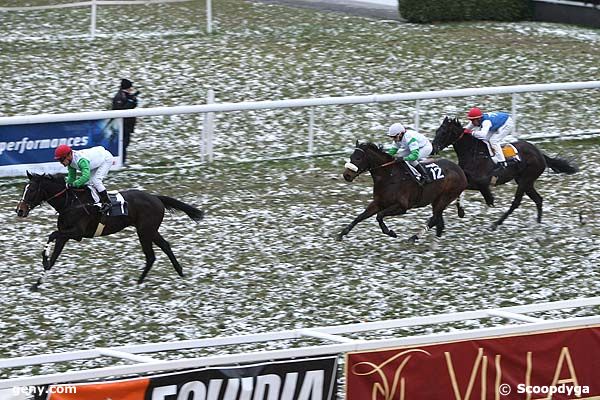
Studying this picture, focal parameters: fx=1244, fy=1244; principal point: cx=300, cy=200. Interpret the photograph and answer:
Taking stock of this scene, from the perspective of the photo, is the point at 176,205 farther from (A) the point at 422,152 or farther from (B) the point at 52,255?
(A) the point at 422,152

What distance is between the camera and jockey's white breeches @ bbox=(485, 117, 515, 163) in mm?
14227

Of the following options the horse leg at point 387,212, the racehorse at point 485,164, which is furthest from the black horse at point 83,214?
the racehorse at point 485,164

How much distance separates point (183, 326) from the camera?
1121 centimetres

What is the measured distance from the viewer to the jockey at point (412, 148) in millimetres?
13445

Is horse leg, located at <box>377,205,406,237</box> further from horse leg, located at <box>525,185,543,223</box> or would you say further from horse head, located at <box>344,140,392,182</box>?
horse leg, located at <box>525,185,543,223</box>

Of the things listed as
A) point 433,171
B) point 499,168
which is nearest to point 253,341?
point 433,171

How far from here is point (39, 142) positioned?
592 inches

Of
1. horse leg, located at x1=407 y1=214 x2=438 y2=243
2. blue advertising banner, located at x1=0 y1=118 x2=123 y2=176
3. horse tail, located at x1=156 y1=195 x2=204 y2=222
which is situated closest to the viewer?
horse tail, located at x1=156 y1=195 x2=204 y2=222

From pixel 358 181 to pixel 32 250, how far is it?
4.77 metres

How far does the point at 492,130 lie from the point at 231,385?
7.48m

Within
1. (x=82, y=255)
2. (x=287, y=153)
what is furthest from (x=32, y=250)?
(x=287, y=153)

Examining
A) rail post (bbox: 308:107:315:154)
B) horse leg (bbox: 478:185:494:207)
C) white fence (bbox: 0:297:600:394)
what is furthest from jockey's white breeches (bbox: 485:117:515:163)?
white fence (bbox: 0:297:600:394)

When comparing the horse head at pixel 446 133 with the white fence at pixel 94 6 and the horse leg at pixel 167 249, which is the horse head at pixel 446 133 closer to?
the horse leg at pixel 167 249

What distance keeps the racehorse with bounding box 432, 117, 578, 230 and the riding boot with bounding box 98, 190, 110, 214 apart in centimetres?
395
